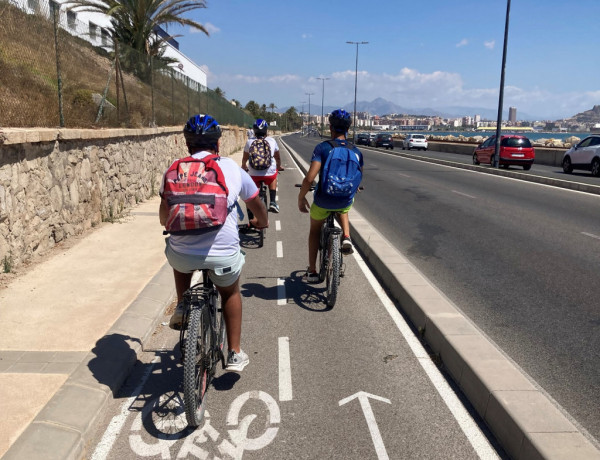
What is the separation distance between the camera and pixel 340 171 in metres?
5.34

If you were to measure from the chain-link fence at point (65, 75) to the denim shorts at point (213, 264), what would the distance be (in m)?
5.07

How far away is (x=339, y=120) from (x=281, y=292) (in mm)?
2138

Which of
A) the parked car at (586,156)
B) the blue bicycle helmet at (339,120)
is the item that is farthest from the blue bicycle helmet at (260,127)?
the parked car at (586,156)

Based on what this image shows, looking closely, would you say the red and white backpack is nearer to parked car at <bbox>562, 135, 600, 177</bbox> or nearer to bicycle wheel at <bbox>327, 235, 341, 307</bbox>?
bicycle wheel at <bbox>327, 235, 341, 307</bbox>

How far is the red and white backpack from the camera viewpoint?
3135mm

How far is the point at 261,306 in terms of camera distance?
5703 mm

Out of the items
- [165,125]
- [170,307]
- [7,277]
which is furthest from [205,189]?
[165,125]

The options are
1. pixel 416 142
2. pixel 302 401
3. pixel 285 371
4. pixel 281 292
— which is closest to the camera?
pixel 302 401

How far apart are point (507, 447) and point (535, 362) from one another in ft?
4.76

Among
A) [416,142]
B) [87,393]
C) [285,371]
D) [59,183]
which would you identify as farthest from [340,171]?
[416,142]

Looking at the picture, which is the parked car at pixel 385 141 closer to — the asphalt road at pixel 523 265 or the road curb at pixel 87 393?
the asphalt road at pixel 523 265

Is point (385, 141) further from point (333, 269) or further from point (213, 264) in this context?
point (213, 264)

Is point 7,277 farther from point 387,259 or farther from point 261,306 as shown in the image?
point 387,259

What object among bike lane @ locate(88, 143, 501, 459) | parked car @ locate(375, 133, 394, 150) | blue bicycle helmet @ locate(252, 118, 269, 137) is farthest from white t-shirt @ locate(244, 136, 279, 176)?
parked car @ locate(375, 133, 394, 150)
